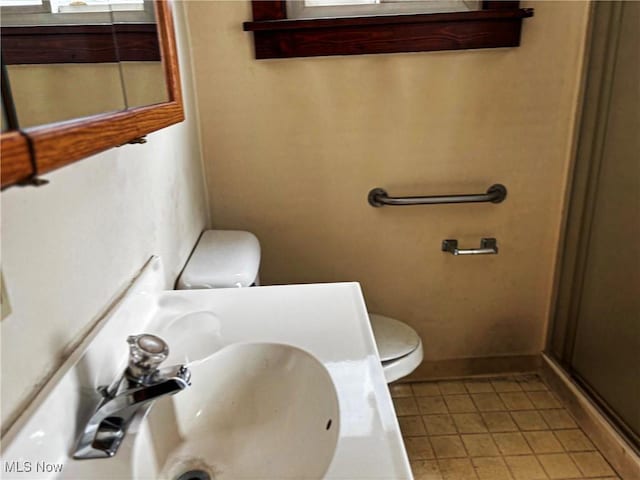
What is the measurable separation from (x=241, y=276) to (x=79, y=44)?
2.25 feet

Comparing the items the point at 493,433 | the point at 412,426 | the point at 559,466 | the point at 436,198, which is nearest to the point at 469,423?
the point at 493,433

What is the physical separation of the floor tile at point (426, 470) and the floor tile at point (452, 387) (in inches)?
15.7

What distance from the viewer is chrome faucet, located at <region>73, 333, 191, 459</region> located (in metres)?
0.63

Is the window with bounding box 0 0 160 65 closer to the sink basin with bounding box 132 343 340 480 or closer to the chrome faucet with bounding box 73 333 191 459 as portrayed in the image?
the chrome faucet with bounding box 73 333 191 459

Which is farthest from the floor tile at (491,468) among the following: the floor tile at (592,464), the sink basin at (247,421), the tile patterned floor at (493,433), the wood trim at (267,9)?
the wood trim at (267,9)

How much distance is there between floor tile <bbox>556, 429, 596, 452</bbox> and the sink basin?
4.29ft

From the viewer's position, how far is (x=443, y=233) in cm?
183

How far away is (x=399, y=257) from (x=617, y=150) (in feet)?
2.62

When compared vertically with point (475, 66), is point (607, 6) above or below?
above

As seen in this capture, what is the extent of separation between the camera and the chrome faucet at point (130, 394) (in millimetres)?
631

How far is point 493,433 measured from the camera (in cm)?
174

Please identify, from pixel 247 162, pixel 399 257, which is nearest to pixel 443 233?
pixel 399 257

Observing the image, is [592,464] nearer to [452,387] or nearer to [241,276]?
[452,387]

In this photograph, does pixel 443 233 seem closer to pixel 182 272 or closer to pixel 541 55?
pixel 541 55
